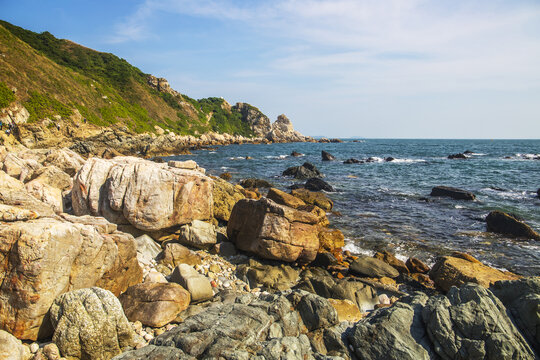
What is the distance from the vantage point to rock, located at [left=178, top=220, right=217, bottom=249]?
11461mm

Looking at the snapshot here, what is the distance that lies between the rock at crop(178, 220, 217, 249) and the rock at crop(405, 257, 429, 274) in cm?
864

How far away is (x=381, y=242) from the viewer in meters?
14.8

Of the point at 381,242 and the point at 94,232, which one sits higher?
the point at 94,232

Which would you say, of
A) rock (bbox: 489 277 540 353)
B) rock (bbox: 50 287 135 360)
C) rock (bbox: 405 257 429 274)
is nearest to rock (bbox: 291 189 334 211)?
rock (bbox: 405 257 429 274)

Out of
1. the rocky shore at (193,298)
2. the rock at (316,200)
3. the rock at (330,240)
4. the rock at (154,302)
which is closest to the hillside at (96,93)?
the rock at (316,200)

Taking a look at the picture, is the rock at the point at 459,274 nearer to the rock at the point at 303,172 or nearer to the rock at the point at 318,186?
the rock at the point at 318,186

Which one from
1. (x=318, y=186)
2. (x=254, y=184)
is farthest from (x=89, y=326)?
(x=318, y=186)

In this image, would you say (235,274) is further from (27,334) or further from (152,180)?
(27,334)

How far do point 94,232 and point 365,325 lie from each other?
22.9 feet

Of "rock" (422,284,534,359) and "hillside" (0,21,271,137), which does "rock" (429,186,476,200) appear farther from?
"hillside" (0,21,271,137)

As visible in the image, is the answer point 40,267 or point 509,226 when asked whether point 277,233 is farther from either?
point 509,226

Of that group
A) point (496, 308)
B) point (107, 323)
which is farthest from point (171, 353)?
point (496, 308)

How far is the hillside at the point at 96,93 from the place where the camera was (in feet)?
154

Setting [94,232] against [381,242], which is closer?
[94,232]
